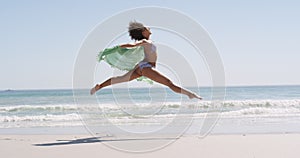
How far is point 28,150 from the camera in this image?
9.16 metres

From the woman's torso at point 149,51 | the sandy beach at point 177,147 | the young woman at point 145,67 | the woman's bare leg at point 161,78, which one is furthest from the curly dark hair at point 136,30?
the sandy beach at point 177,147

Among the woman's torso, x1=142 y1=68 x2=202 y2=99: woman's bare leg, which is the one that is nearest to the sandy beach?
x1=142 y1=68 x2=202 y2=99: woman's bare leg

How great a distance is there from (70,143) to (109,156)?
1990mm

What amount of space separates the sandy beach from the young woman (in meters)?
1.80

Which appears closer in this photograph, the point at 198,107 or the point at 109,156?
the point at 109,156

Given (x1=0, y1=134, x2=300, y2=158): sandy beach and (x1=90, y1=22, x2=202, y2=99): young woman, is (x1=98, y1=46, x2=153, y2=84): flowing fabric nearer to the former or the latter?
(x1=90, y1=22, x2=202, y2=99): young woman

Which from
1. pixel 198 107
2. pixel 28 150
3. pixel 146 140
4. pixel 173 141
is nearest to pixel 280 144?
pixel 173 141

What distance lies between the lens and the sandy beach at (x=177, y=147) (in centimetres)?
848

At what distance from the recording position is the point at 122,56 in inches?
308

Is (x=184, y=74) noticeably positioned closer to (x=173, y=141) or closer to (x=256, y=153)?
(x=173, y=141)

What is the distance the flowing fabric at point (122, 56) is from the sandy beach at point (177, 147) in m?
1.80

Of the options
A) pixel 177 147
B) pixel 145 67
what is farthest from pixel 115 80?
pixel 177 147

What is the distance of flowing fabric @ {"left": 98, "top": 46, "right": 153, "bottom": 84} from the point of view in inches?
292

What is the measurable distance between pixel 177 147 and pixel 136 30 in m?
3.14
